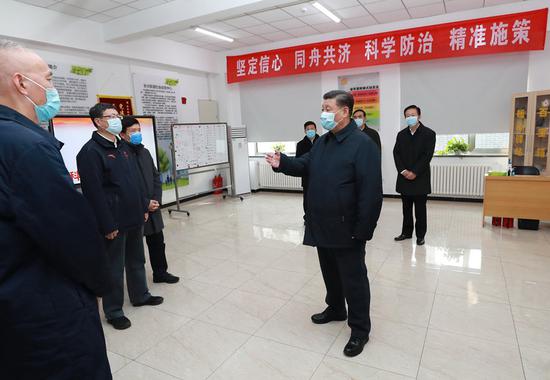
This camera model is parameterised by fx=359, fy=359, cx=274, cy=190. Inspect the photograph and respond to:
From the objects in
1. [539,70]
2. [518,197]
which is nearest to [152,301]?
[518,197]

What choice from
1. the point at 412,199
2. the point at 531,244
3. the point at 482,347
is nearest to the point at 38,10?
the point at 412,199

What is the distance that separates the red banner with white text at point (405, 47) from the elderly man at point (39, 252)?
5.71m

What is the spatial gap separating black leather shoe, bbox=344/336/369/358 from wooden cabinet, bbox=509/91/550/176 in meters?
4.37

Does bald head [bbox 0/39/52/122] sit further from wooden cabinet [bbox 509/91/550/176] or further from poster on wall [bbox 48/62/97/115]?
wooden cabinet [bbox 509/91/550/176]

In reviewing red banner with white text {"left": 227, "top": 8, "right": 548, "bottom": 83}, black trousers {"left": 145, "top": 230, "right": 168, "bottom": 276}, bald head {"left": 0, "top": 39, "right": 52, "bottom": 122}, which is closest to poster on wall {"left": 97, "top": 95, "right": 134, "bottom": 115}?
red banner with white text {"left": 227, "top": 8, "right": 548, "bottom": 83}

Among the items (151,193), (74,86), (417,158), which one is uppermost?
(74,86)

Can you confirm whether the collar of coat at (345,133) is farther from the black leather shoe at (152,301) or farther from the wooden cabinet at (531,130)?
the wooden cabinet at (531,130)

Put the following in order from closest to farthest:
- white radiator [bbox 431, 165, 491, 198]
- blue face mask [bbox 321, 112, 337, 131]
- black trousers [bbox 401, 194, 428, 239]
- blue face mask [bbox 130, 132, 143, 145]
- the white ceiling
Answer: blue face mask [bbox 321, 112, 337, 131] < blue face mask [bbox 130, 132, 143, 145] < black trousers [bbox 401, 194, 428, 239] < the white ceiling < white radiator [bbox 431, 165, 491, 198]

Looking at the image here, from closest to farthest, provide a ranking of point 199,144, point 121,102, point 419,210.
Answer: point 419,210 < point 121,102 < point 199,144

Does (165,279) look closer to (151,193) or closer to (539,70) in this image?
(151,193)

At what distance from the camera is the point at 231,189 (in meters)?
7.56

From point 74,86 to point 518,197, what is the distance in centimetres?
626

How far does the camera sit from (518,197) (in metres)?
4.39

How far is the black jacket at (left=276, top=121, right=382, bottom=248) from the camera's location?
2025 millimetres
